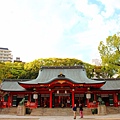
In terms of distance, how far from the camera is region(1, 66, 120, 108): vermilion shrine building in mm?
26409

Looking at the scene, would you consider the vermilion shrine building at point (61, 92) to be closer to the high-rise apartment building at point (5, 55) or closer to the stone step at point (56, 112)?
the stone step at point (56, 112)

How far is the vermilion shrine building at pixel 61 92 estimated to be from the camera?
26.4 meters

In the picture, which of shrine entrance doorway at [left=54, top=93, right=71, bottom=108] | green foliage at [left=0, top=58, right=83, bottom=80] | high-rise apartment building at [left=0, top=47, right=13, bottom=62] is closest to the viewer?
shrine entrance doorway at [left=54, top=93, right=71, bottom=108]

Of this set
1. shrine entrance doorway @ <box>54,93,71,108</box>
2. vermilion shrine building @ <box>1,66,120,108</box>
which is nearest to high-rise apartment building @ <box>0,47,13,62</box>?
vermilion shrine building @ <box>1,66,120,108</box>

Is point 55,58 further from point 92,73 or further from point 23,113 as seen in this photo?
point 23,113

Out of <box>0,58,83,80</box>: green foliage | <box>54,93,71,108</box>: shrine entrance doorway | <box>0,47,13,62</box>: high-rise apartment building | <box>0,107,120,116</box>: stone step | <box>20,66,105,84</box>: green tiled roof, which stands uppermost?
<box>0,47,13,62</box>: high-rise apartment building

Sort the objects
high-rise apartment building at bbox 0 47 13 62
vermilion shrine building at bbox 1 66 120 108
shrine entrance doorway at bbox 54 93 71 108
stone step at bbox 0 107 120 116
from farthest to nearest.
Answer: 1. high-rise apartment building at bbox 0 47 13 62
2. shrine entrance doorway at bbox 54 93 71 108
3. vermilion shrine building at bbox 1 66 120 108
4. stone step at bbox 0 107 120 116

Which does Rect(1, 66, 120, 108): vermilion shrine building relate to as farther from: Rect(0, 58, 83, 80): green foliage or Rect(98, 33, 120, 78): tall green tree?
Rect(0, 58, 83, 80): green foliage

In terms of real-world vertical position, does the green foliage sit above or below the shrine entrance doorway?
above

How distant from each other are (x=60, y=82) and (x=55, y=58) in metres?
26.0

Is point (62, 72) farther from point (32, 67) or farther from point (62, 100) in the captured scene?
point (32, 67)

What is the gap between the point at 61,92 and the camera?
2845 centimetres

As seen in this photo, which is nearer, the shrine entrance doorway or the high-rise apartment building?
the shrine entrance doorway

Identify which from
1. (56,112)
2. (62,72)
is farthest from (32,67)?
(56,112)
